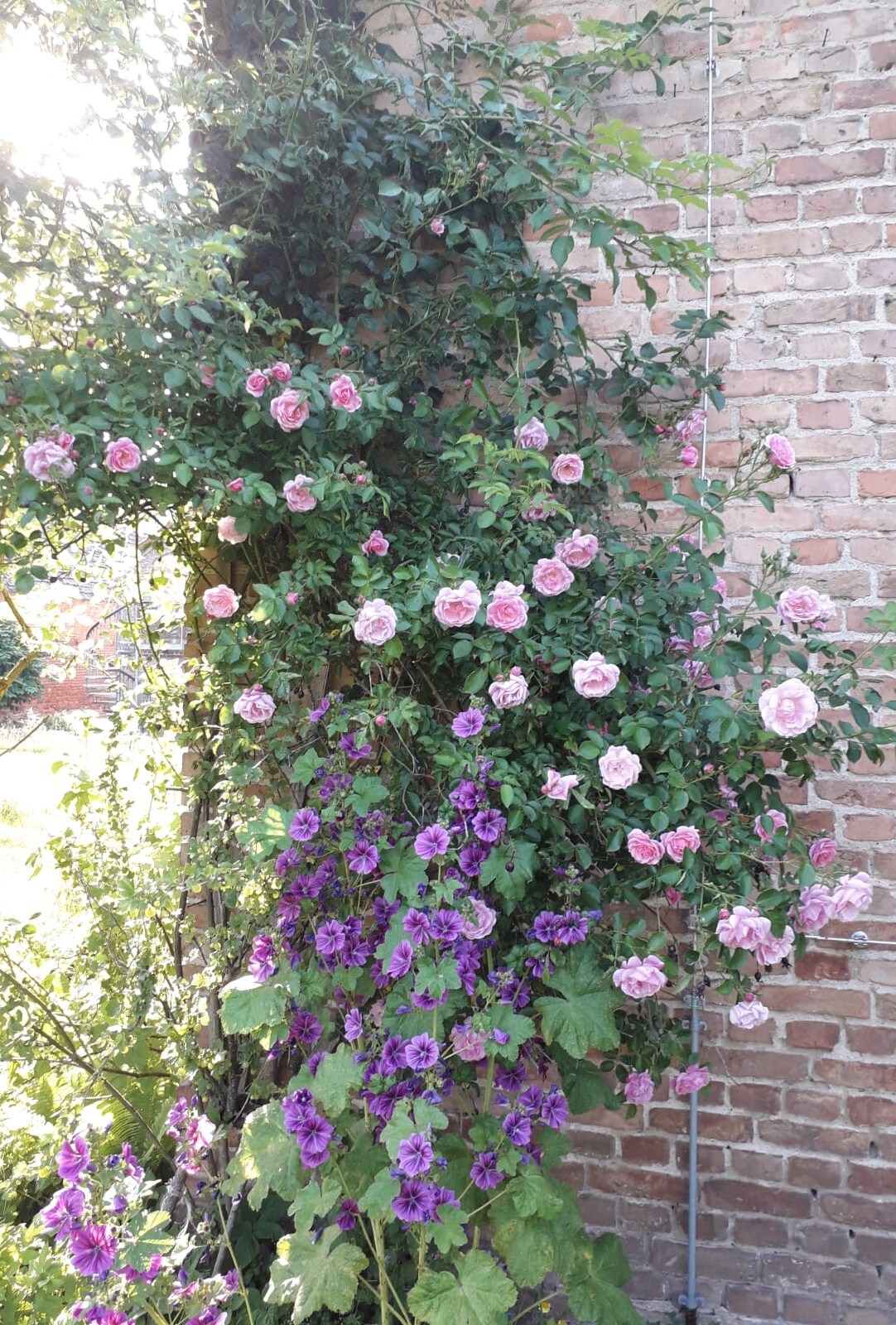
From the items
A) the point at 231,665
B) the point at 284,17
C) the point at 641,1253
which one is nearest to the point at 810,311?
the point at 284,17

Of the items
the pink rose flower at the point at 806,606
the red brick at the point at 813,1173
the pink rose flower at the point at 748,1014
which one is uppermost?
the pink rose flower at the point at 806,606

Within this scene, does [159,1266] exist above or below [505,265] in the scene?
below

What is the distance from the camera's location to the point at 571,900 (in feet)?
5.18

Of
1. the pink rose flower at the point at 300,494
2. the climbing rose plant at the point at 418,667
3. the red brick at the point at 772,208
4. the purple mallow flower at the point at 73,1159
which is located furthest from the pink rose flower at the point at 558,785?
the red brick at the point at 772,208

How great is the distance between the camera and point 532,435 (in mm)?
1753

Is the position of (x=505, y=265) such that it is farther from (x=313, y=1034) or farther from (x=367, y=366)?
(x=313, y=1034)

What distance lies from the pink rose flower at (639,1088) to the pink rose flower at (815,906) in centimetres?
47

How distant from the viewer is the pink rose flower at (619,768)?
1483 millimetres

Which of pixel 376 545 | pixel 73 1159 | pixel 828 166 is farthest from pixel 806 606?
pixel 73 1159

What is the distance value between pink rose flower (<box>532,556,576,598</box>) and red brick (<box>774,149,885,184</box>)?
1.06 m

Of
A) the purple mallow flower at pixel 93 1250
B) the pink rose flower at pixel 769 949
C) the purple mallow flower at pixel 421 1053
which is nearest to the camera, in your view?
the purple mallow flower at pixel 93 1250

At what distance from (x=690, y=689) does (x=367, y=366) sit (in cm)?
101

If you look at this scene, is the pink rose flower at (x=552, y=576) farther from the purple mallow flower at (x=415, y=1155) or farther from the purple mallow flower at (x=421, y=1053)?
the purple mallow flower at (x=415, y=1155)

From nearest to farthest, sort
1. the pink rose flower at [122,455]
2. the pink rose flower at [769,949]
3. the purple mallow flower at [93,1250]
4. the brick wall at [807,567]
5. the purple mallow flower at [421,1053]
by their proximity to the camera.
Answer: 1. the purple mallow flower at [93,1250]
2. the purple mallow flower at [421,1053]
3. the pink rose flower at [769,949]
4. the pink rose flower at [122,455]
5. the brick wall at [807,567]
